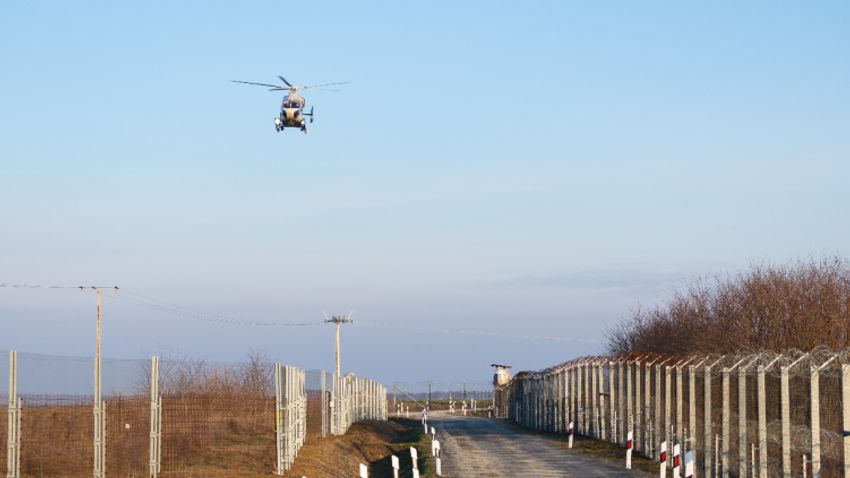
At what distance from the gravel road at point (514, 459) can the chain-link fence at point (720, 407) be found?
199 centimetres

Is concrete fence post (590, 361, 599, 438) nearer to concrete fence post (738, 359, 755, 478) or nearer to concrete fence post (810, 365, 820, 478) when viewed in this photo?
concrete fence post (738, 359, 755, 478)

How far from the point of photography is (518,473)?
3139cm

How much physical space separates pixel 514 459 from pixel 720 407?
284 inches

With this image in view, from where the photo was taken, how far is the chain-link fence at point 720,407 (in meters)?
21.5

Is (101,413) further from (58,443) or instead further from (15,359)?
(15,359)

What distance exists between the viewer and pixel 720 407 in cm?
3169

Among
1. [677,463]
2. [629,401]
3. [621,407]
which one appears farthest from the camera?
[621,407]

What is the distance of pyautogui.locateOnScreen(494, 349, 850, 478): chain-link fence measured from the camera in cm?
2150

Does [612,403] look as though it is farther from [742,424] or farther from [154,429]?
[154,429]

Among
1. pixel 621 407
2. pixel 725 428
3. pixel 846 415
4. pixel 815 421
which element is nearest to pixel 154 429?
pixel 725 428

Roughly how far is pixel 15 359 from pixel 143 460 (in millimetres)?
4975

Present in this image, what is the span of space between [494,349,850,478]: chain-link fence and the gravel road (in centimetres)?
199

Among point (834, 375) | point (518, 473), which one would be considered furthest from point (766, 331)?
point (834, 375)

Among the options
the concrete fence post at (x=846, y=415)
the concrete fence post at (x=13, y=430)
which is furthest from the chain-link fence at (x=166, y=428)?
the concrete fence post at (x=846, y=415)
